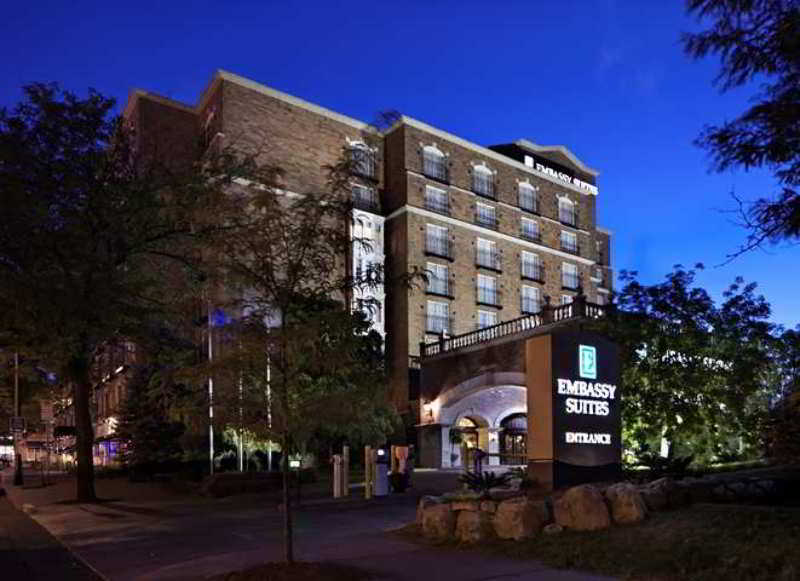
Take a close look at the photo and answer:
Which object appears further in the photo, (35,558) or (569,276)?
(569,276)

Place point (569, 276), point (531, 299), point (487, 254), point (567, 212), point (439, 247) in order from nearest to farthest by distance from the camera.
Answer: point (439, 247) < point (487, 254) < point (531, 299) < point (569, 276) < point (567, 212)

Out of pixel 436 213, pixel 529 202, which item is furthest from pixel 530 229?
pixel 436 213

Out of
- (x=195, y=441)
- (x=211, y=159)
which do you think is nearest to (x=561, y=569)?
(x=211, y=159)

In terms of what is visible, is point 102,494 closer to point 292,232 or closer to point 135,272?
point 135,272

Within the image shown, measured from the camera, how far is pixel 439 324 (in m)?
52.3

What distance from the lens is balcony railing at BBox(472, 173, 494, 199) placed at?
2247 inches

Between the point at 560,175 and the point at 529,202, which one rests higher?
the point at 560,175

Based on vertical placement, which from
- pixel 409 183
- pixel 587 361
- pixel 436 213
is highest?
pixel 409 183

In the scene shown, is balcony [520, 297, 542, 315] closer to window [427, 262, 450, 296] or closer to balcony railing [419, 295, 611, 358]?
window [427, 262, 450, 296]

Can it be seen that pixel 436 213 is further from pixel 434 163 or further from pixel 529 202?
pixel 529 202

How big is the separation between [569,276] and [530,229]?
547 cm

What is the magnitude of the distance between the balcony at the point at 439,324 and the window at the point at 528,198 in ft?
39.7

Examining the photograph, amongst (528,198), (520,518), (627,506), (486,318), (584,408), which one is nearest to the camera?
(627,506)

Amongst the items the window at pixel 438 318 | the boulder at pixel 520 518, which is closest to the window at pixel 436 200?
the window at pixel 438 318
